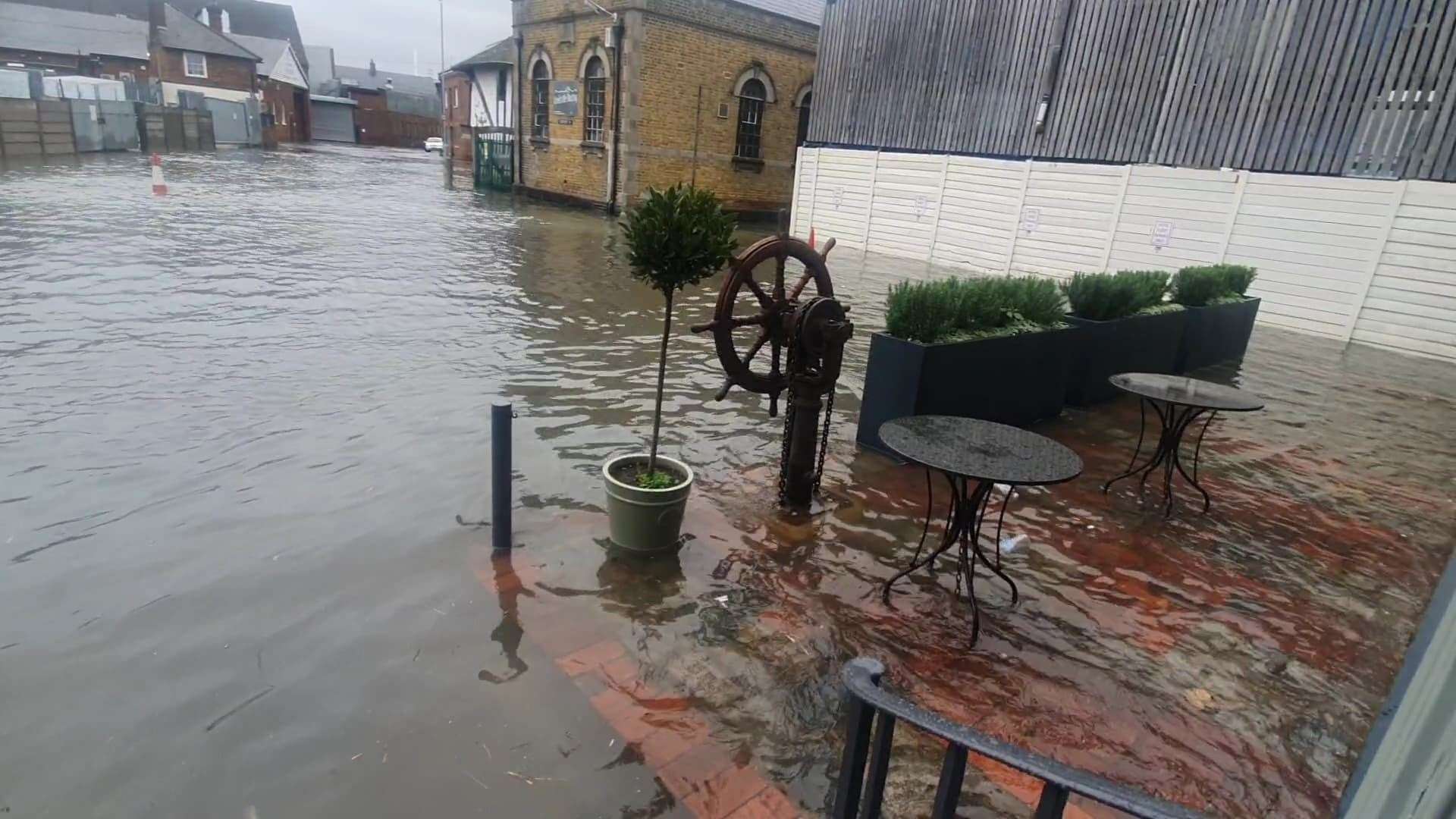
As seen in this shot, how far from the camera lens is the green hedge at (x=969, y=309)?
18.8ft

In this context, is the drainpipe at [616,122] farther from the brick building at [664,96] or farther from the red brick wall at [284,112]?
the red brick wall at [284,112]

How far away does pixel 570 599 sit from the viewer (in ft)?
13.0

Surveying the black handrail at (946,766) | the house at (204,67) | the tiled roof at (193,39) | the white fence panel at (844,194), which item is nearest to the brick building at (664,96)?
the white fence panel at (844,194)

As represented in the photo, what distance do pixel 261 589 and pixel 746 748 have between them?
2.66 meters

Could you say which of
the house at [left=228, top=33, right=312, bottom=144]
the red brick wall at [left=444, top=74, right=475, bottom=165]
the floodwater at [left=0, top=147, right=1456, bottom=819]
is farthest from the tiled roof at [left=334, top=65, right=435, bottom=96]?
the floodwater at [left=0, top=147, right=1456, bottom=819]

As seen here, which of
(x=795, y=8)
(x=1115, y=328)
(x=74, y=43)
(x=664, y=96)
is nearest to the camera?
(x=1115, y=328)

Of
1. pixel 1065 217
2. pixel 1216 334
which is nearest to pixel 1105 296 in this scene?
pixel 1216 334

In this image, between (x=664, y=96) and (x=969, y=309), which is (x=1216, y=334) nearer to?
(x=969, y=309)

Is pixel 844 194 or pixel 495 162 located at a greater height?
pixel 844 194

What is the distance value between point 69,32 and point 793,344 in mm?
60852

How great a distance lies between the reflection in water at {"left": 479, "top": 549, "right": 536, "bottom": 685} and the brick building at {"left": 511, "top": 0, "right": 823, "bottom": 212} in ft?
63.1

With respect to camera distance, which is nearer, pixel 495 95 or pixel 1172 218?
pixel 1172 218

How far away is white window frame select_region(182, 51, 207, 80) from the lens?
46375 millimetres

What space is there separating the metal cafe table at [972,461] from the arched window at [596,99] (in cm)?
2082
